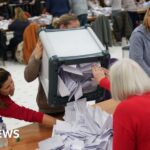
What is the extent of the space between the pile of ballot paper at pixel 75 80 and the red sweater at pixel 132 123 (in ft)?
1.73

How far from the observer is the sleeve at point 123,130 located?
4.31 ft

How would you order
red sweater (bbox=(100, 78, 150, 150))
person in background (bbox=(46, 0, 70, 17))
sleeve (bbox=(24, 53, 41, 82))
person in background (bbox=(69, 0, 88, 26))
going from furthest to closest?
person in background (bbox=(69, 0, 88, 26)) → person in background (bbox=(46, 0, 70, 17)) → sleeve (bbox=(24, 53, 41, 82)) → red sweater (bbox=(100, 78, 150, 150))

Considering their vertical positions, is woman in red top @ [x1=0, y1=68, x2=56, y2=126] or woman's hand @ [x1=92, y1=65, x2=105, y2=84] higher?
woman's hand @ [x1=92, y1=65, x2=105, y2=84]

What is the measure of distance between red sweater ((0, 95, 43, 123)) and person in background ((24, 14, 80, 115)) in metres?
0.18

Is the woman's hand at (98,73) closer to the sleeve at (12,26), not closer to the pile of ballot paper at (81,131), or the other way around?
the pile of ballot paper at (81,131)

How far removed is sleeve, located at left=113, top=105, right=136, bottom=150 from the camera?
1.31 m

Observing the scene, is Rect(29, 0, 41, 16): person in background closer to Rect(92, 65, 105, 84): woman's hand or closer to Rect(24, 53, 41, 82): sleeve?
Rect(24, 53, 41, 82): sleeve

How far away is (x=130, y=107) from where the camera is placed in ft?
4.33

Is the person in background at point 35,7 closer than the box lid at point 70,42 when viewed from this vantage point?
No

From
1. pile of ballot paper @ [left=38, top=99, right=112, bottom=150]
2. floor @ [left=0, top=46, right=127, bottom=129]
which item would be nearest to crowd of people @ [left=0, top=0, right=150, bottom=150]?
pile of ballot paper @ [left=38, top=99, right=112, bottom=150]

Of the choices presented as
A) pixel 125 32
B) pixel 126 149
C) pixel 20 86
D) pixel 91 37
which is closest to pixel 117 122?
pixel 126 149

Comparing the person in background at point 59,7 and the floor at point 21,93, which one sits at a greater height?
the person in background at point 59,7

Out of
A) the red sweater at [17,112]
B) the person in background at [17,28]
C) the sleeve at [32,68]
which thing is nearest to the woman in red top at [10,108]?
the red sweater at [17,112]

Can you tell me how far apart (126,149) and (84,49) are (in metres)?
0.62
